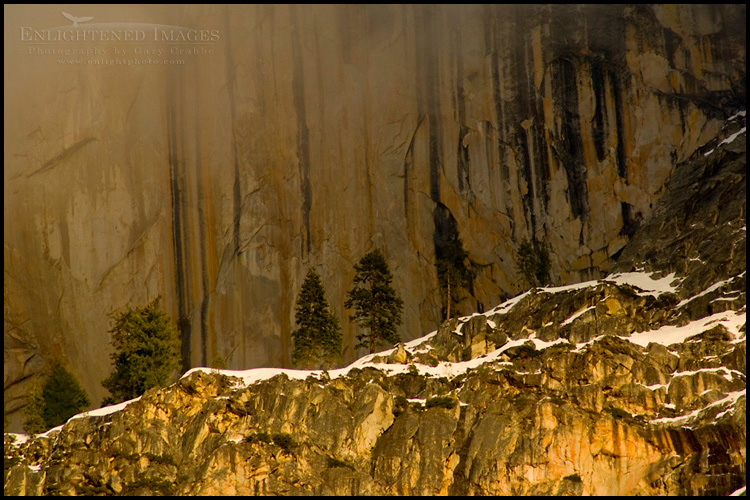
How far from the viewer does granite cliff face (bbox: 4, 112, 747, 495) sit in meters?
57.9

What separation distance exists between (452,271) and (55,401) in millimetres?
31192

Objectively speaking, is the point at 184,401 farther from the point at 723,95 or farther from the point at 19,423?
the point at 723,95

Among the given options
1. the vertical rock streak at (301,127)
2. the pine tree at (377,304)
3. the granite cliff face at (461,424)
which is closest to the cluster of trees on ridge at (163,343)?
the pine tree at (377,304)

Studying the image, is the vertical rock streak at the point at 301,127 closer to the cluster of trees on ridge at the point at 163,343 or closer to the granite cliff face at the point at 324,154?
the granite cliff face at the point at 324,154

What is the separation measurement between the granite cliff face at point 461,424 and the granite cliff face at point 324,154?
23544 mm

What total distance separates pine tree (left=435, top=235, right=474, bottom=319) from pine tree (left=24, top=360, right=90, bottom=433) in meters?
27.5

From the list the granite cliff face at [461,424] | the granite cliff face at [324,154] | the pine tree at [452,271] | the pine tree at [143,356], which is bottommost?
the granite cliff face at [461,424]

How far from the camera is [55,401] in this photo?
73.8 metres

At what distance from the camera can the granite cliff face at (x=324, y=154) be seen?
90.4 metres

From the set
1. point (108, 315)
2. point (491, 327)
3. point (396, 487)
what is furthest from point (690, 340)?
point (108, 315)

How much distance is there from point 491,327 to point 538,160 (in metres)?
26.7

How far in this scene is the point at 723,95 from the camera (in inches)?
3716

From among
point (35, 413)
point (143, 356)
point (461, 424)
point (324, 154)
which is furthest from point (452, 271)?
point (35, 413)

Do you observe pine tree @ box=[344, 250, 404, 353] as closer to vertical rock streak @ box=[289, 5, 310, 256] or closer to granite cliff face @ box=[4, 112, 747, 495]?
granite cliff face @ box=[4, 112, 747, 495]
